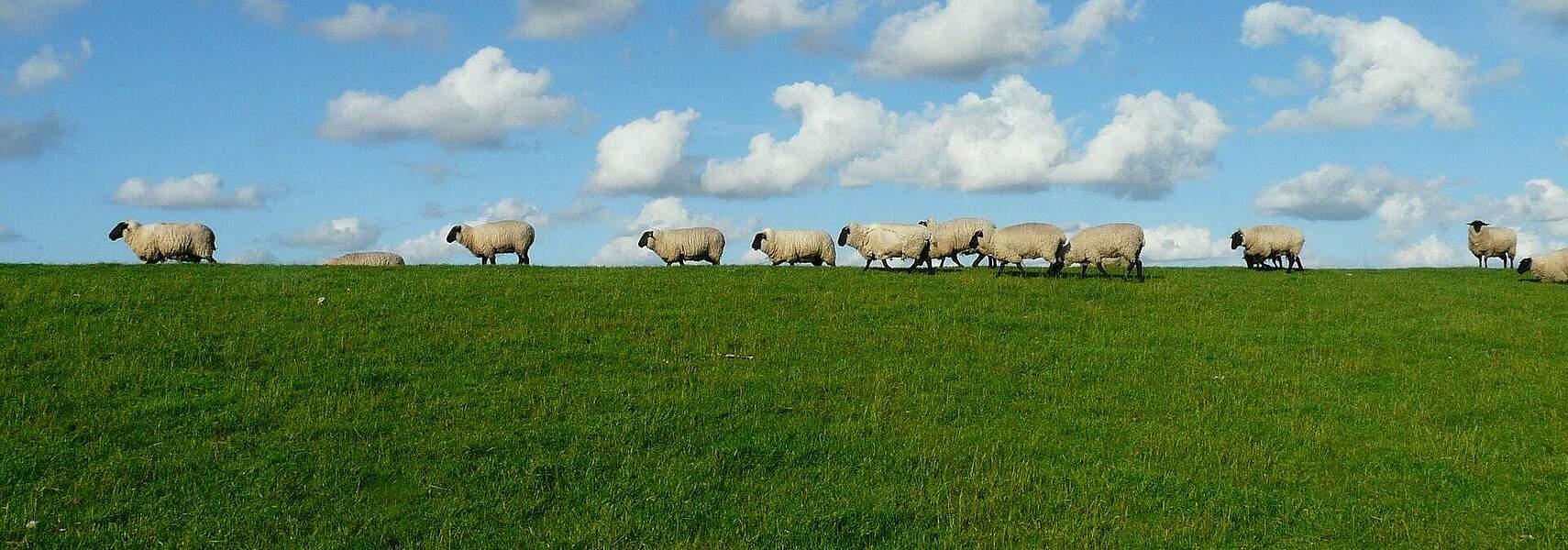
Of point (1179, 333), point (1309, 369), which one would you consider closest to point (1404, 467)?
point (1309, 369)

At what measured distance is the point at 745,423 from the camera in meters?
16.0

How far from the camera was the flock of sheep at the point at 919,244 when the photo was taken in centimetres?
3281

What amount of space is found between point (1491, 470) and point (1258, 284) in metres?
18.3

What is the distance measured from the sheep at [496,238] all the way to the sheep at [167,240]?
30.1 feet

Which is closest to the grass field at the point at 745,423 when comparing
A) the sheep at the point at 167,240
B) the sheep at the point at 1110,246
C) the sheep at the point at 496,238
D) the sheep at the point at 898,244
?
the sheep at the point at 1110,246

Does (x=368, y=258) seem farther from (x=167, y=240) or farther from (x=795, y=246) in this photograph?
(x=795, y=246)

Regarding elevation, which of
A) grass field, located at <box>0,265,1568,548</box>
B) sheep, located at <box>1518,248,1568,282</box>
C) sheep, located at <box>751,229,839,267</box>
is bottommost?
grass field, located at <box>0,265,1568,548</box>

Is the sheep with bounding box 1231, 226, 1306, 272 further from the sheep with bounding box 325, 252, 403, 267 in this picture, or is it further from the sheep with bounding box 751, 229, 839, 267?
the sheep with bounding box 325, 252, 403, 267

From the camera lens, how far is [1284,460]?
50.3 ft

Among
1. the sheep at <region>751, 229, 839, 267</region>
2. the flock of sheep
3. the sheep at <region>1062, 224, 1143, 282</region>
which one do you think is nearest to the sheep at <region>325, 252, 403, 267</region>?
the flock of sheep

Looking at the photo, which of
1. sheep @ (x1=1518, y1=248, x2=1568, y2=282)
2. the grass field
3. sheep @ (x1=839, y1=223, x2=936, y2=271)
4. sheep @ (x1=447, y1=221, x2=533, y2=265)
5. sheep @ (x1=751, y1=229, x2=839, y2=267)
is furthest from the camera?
sheep @ (x1=447, y1=221, x2=533, y2=265)

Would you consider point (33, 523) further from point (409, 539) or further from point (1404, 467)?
point (1404, 467)

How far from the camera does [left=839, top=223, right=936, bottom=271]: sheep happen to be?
34.7 meters

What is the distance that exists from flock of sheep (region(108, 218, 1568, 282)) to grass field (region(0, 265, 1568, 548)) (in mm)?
6916
